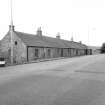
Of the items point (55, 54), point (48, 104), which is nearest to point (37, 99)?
point (48, 104)

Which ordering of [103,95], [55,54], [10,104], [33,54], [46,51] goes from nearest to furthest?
1. [10,104]
2. [103,95]
3. [33,54]
4. [46,51]
5. [55,54]

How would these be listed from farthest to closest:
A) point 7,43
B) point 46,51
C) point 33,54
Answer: point 46,51
point 7,43
point 33,54

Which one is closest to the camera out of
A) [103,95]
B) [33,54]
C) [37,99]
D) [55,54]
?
[37,99]

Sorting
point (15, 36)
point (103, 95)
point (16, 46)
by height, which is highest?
A: point (15, 36)

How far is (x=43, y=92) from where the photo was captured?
574cm

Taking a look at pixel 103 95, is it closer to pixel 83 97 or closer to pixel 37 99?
pixel 83 97

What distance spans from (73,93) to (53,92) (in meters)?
0.83

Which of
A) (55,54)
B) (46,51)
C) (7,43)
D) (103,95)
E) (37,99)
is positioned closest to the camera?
(37,99)

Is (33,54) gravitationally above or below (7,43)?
below

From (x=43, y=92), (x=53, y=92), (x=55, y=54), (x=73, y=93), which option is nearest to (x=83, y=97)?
(x=73, y=93)

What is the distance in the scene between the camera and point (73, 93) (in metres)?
5.68

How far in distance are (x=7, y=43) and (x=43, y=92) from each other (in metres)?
25.1

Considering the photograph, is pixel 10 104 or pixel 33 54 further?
pixel 33 54

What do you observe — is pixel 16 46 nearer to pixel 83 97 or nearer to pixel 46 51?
pixel 46 51
